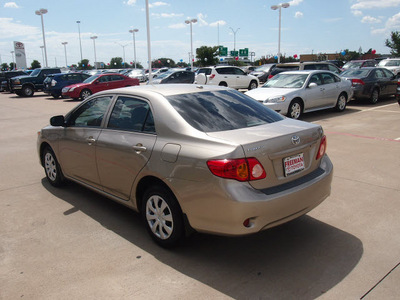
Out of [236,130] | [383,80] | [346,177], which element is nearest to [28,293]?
[236,130]

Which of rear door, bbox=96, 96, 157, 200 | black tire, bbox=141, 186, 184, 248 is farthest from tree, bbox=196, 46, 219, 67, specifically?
black tire, bbox=141, 186, 184, 248

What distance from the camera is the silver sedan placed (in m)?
3.04

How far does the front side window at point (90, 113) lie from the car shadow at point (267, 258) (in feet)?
4.04

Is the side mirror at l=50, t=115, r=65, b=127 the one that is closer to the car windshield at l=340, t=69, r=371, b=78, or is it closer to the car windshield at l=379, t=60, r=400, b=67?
the car windshield at l=340, t=69, r=371, b=78

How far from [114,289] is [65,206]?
7.13 ft

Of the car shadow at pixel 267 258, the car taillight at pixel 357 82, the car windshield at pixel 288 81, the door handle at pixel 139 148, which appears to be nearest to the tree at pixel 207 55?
the car taillight at pixel 357 82

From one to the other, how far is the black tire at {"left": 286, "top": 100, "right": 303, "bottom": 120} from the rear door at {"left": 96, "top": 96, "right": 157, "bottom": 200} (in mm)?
7629

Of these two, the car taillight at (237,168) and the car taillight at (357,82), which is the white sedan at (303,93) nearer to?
the car taillight at (357,82)

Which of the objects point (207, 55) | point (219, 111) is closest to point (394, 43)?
A: point (207, 55)

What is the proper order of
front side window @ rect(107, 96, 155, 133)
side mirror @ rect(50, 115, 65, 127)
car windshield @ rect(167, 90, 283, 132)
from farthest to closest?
1. side mirror @ rect(50, 115, 65, 127)
2. front side window @ rect(107, 96, 155, 133)
3. car windshield @ rect(167, 90, 283, 132)

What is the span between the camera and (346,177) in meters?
5.66

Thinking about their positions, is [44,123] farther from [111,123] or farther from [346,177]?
[346,177]

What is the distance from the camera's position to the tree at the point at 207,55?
55.3 m

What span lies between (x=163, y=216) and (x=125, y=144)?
908 millimetres
